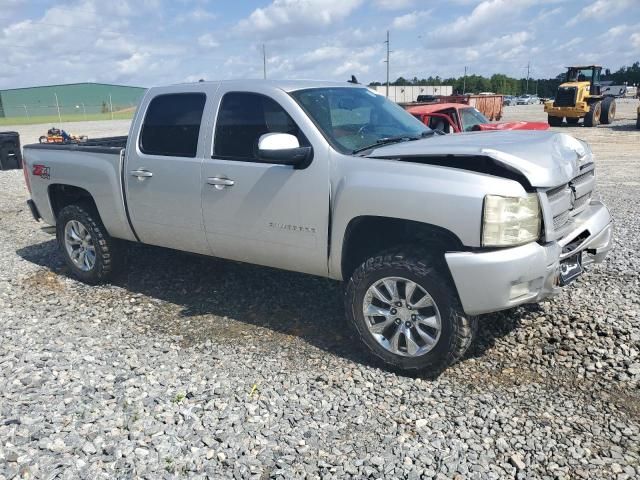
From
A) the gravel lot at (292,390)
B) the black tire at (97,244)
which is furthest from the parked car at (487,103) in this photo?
the gravel lot at (292,390)

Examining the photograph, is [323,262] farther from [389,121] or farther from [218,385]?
[389,121]

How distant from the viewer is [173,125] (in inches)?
194

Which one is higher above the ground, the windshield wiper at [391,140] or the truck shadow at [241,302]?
the windshield wiper at [391,140]

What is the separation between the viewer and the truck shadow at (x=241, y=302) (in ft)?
14.6

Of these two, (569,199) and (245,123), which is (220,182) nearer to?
(245,123)

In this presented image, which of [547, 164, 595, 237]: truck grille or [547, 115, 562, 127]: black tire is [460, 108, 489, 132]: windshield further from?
[547, 115, 562, 127]: black tire

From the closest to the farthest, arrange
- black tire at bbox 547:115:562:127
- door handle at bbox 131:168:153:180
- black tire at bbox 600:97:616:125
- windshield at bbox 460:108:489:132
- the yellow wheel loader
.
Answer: door handle at bbox 131:168:153:180
windshield at bbox 460:108:489:132
the yellow wheel loader
black tire at bbox 600:97:616:125
black tire at bbox 547:115:562:127

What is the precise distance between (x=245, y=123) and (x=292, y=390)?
7.03 feet

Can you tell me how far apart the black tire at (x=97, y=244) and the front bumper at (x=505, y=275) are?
371cm

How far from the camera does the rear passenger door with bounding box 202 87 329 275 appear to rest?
13.3ft

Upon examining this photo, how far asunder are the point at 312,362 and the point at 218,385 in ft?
2.31

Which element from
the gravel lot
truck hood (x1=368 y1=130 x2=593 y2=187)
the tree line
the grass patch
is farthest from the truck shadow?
the tree line

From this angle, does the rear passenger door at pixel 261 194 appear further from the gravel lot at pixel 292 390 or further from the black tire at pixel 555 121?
the black tire at pixel 555 121

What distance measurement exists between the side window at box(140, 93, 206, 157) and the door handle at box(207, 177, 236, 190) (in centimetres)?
34
